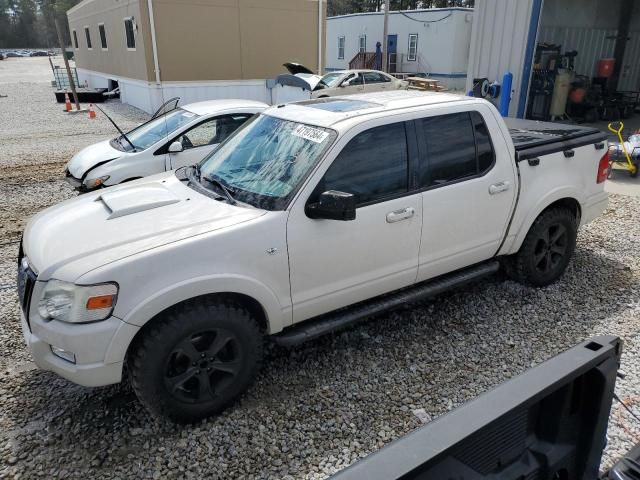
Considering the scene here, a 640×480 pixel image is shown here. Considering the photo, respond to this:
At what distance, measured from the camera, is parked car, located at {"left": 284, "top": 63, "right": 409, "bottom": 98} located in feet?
48.6

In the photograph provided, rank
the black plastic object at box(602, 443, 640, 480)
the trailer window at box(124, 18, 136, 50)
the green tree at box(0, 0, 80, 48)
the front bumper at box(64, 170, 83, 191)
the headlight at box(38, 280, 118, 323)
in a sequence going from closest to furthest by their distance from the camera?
the black plastic object at box(602, 443, 640, 480)
the headlight at box(38, 280, 118, 323)
the front bumper at box(64, 170, 83, 191)
the trailer window at box(124, 18, 136, 50)
the green tree at box(0, 0, 80, 48)

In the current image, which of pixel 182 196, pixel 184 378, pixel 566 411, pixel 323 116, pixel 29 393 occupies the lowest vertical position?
pixel 29 393

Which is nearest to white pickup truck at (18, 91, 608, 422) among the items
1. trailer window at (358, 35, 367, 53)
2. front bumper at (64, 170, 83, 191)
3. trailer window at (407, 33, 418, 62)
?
front bumper at (64, 170, 83, 191)

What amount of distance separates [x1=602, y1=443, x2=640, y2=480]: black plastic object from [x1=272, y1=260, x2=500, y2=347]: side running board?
1.81 m

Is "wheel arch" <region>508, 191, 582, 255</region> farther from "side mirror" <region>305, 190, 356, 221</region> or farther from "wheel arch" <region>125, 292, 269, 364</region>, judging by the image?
"wheel arch" <region>125, 292, 269, 364</region>

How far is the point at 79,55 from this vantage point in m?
29.2

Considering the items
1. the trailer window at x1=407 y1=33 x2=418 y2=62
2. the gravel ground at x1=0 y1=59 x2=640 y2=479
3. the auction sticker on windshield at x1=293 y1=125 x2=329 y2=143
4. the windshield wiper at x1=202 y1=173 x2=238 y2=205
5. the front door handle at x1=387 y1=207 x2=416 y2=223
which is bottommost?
the gravel ground at x1=0 y1=59 x2=640 y2=479

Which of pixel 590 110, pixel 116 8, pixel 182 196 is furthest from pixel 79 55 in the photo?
pixel 182 196

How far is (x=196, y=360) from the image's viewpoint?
9.69 ft

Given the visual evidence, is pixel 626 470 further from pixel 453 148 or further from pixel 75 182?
pixel 75 182

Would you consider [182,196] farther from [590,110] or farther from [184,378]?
[590,110]

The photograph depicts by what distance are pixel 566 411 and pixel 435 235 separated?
1904 millimetres

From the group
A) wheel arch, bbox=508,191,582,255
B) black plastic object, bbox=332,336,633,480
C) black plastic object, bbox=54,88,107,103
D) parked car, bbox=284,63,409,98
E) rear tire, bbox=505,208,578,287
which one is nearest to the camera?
black plastic object, bbox=332,336,633,480

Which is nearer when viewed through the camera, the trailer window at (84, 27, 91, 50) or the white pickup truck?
the white pickup truck
